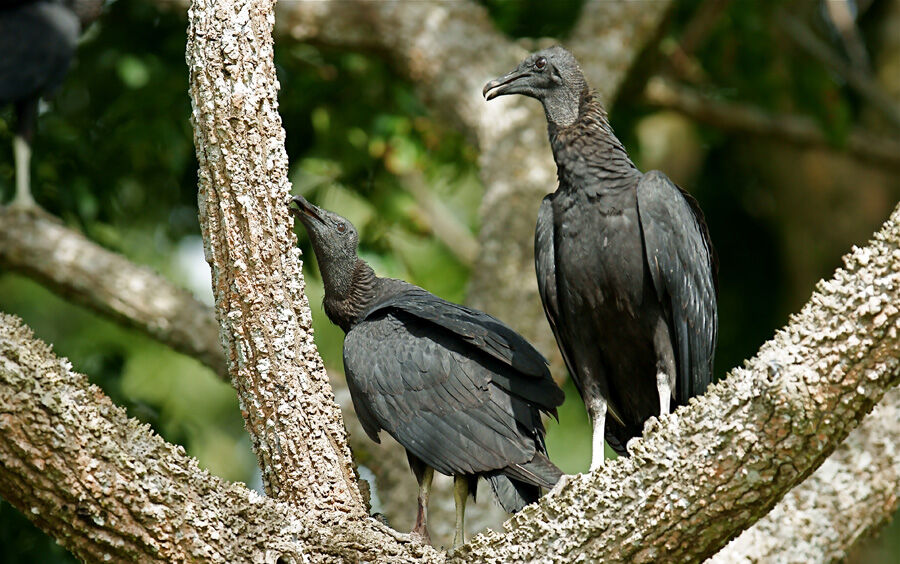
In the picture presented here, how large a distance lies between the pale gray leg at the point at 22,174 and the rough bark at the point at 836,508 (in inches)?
160

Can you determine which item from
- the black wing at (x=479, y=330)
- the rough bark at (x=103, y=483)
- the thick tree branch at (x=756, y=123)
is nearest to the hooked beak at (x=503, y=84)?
the black wing at (x=479, y=330)

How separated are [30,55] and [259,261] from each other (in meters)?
3.51

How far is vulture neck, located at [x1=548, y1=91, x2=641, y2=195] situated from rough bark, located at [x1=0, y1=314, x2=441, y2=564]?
5.76 ft

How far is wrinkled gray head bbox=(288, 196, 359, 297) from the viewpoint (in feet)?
15.4

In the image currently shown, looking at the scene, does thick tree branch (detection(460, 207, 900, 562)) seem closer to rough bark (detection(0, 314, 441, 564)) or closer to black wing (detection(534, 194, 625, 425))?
rough bark (detection(0, 314, 441, 564))

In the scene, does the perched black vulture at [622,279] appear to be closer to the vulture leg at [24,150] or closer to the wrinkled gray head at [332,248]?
the wrinkled gray head at [332,248]

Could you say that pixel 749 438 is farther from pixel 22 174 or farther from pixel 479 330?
pixel 22 174

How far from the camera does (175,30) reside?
6.64 m

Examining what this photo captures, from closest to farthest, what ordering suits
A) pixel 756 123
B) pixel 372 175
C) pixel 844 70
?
1. pixel 372 175
2. pixel 756 123
3. pixel 844 70

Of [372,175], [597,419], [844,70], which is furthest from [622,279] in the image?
[844,70]

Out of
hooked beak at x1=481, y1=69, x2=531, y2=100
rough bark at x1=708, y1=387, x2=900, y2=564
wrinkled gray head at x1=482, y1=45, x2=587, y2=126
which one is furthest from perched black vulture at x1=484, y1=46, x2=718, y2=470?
rough bark at x1=708, y1=387, x2=900, y2=564

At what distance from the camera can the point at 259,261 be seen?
11.5 feet

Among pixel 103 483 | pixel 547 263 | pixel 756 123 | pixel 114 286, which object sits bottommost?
pixel 103 483

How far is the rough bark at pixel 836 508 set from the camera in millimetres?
4777
